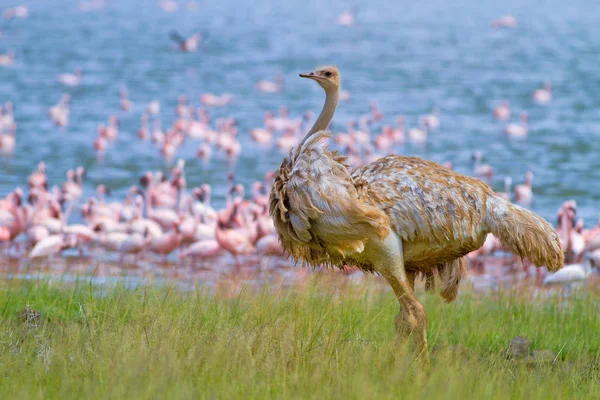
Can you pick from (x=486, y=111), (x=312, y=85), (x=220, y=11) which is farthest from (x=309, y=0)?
(x=486, y=111)

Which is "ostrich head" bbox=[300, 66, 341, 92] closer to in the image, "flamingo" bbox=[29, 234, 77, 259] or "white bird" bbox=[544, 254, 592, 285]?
"white bird" bbox=[544, 254, 592, 285]

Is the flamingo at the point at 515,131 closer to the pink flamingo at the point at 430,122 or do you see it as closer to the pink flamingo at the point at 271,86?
the pink flamingo at the point at 430,122

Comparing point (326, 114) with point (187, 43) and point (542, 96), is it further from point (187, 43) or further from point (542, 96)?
point (187, 43)

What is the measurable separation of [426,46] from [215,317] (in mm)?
33831

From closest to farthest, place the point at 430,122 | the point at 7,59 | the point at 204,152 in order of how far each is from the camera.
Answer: the point at 204,152, the point at 430,122, the point at 7,59

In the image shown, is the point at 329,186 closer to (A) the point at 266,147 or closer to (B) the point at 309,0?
(A) the point at 266,147

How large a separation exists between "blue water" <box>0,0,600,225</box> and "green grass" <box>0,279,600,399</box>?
11.7 meters

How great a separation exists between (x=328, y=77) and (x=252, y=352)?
7.79 ft

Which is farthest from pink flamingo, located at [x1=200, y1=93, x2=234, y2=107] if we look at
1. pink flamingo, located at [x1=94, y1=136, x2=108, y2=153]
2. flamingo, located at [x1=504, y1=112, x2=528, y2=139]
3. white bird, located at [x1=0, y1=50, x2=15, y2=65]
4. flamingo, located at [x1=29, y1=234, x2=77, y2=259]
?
flamingo, located at [x1=29, y1=234, x2=77, y2=259]

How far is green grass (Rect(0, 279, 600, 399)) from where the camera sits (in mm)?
4898

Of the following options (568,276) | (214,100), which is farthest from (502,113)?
(568,276)

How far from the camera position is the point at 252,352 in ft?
18.2

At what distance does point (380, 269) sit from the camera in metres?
6.32

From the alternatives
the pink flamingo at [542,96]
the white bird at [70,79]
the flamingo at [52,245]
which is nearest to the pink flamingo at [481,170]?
the flamingo at [52,245]
